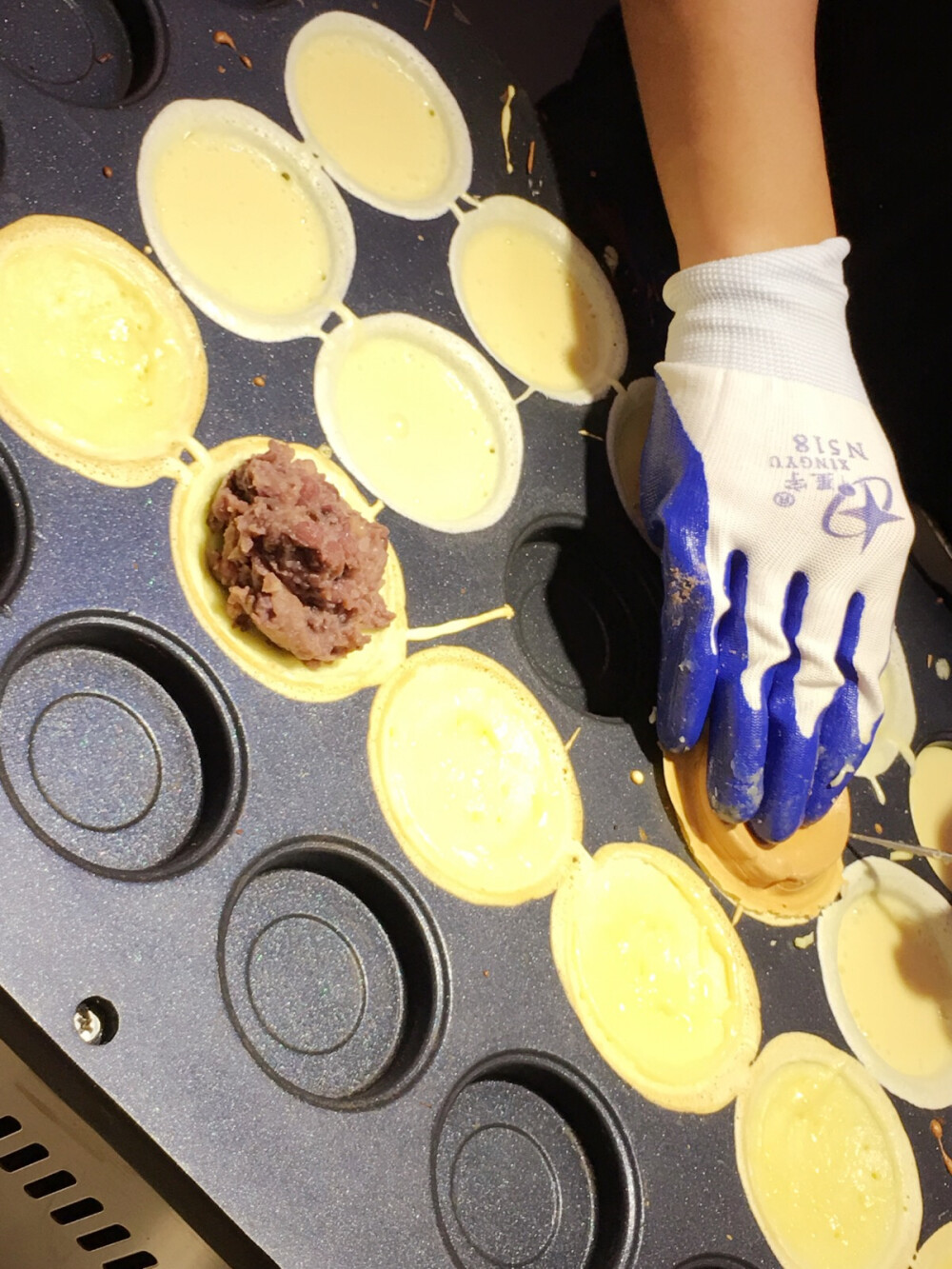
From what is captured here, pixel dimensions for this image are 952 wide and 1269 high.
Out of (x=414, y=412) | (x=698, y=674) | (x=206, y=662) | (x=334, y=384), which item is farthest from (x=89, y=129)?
(x=698, y=674)

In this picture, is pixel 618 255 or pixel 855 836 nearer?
pixel 855 836

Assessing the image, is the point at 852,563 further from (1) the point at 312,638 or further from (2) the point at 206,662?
(2) the point at 206,662

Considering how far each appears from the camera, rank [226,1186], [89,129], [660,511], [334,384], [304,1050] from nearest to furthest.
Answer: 1. [226,1186]
2. [304,1050]
3. [89,129]
4. [334,384]
5. [660,511]

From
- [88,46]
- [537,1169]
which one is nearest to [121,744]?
[537,1169]

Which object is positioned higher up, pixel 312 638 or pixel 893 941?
pixel 312 638

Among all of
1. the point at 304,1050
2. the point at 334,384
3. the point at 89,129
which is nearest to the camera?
the point at 304,1050

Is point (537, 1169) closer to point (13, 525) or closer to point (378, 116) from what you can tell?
point (13, 525)
